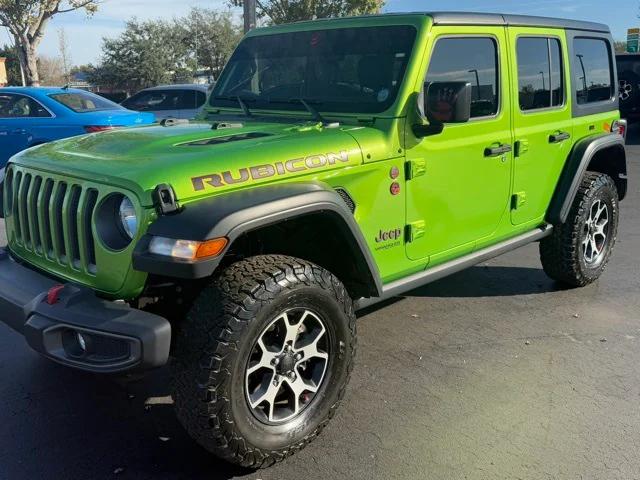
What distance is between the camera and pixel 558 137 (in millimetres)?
4578

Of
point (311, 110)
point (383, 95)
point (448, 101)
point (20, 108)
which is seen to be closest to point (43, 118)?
point (20, 108)

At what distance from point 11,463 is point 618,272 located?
4.90m

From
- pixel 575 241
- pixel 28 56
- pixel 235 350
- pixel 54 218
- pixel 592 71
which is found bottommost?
pixel 575 241

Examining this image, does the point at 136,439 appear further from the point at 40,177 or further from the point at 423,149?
the point at 423,149

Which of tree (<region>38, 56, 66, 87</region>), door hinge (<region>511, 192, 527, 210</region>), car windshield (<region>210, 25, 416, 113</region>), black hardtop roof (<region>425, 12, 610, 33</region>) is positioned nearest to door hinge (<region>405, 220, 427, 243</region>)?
car windshield (<region>210, 25, 416, 113</region>)

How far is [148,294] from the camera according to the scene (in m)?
2.84

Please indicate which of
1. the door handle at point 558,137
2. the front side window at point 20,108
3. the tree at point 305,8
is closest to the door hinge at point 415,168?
the door handle at point 558,137

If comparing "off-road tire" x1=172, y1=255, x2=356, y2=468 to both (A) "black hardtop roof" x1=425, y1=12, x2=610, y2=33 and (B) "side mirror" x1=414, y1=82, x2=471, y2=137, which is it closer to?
(B) "side mirror" x1=414, y1=82, x2=471, y2=137

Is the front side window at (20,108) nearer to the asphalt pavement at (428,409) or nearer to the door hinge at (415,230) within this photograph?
the asphalt pavement at (428,409)

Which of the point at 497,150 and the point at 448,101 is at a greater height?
the point at 448,101

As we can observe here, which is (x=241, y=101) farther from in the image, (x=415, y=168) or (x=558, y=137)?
(x=558, y=137)

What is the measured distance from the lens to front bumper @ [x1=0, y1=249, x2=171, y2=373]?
246cm

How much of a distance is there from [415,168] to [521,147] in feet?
3.69

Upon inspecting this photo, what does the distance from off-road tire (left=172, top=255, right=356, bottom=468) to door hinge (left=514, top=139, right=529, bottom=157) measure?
1.94 metres
